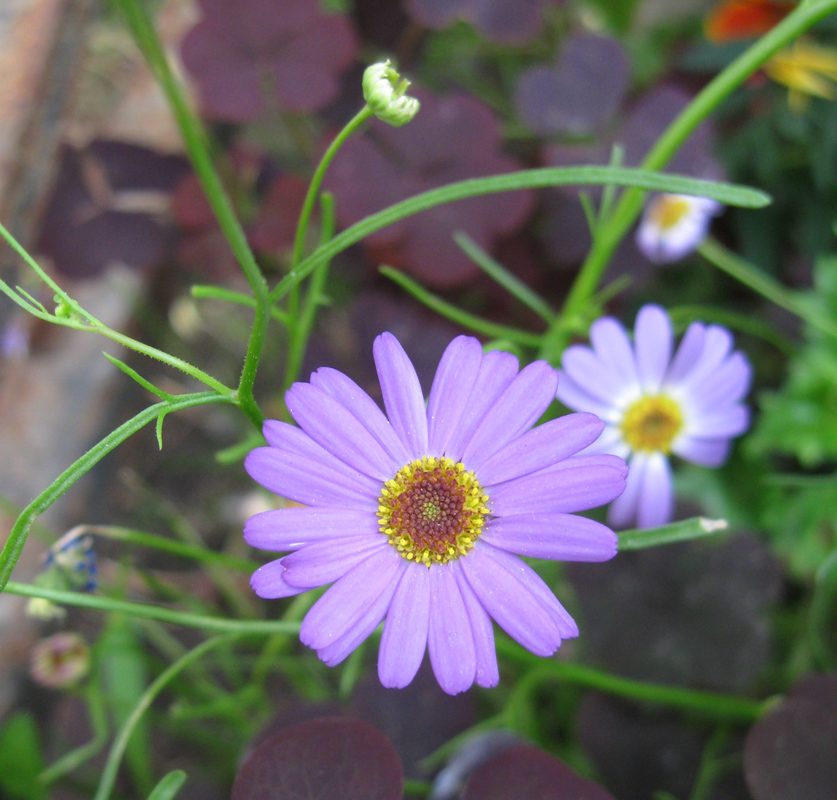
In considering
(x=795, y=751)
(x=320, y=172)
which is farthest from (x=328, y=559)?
(x=795, y=751)

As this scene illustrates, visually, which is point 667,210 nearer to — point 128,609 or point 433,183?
point 433,183

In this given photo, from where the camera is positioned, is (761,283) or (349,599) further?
(761,283)

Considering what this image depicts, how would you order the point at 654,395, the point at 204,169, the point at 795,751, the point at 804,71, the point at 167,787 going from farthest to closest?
the point at 804,71, the point at 654,395, the point at 795,751, the point at 167,787, the point at 204,169

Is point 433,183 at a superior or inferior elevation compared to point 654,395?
superior

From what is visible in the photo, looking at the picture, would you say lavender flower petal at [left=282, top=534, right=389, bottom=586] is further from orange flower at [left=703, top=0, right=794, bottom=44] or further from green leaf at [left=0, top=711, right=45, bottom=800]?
orange flower at [left=703, top=0, right=794, bottom=44]

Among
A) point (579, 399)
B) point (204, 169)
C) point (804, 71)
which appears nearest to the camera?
point (204, 169)

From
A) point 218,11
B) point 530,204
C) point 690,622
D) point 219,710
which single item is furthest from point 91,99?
point 690,622

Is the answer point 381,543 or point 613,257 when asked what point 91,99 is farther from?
point 381,543
